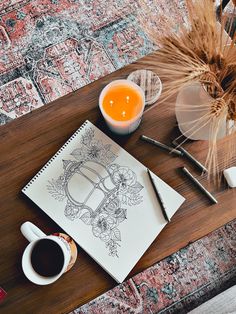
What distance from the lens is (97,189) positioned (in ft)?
2.76

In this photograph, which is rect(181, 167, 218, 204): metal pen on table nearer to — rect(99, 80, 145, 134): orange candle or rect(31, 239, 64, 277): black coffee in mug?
rect(99, 80, 145, 134): orange candle

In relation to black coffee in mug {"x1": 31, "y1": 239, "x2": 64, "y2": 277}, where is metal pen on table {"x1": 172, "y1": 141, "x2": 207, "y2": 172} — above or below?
below

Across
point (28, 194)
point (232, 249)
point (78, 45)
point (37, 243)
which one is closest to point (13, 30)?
point (78, 45)

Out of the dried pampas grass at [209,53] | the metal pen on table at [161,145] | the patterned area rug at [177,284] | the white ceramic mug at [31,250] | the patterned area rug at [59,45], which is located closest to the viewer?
the dried pampas grass at [209,53]

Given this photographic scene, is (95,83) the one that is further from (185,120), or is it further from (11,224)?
(11,224)

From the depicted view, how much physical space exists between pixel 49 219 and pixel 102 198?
12 cm

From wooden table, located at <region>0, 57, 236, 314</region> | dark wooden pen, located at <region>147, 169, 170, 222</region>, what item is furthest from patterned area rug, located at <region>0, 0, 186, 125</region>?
dark wooden pen, located at <region>147, 169, 170, 222</region>

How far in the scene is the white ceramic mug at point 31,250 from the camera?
0.75 meters

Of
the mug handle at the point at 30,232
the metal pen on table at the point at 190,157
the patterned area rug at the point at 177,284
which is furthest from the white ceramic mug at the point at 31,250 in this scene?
the patterned area rug at the point at 177,284

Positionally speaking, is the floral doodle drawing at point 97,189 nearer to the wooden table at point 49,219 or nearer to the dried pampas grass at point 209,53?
the wooden table at point 49,219

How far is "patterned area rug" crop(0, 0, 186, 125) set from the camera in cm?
140

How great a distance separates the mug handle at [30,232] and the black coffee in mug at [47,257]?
0.06 feet

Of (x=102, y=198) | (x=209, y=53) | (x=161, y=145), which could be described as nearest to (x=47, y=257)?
(x=102, y=198)

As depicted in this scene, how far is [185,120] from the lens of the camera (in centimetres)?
80
